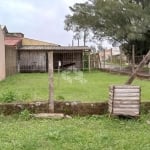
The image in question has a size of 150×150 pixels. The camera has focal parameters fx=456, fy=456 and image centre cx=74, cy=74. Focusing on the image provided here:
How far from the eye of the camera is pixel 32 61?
41250 millimetres

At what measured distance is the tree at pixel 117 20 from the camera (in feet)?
118

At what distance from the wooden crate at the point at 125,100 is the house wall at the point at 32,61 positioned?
101ft

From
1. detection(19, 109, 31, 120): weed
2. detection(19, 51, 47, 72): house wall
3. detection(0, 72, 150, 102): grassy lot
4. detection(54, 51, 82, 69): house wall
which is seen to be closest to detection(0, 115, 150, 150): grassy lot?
detection(19, 109, 31, 120): weed

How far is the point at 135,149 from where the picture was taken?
687 cm

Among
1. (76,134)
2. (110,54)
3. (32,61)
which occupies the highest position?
(110,54)

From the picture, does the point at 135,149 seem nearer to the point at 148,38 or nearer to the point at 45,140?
the point at 45,140

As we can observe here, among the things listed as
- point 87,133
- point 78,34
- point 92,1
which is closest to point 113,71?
point 92,1

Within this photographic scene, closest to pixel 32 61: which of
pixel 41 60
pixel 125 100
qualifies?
pixel 41 60

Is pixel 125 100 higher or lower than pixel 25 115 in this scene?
higher

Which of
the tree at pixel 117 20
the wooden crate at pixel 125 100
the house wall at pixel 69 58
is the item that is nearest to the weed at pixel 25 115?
the wooden crate at pixel 125 100

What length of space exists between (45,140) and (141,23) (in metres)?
29.5

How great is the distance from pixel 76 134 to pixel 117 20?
30973 mm

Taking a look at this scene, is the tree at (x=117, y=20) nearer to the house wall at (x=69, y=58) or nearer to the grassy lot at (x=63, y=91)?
the house wall at (x=69, y=58)

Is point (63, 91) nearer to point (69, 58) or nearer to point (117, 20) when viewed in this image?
point (117, 20)
